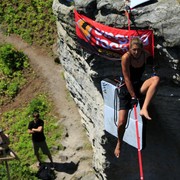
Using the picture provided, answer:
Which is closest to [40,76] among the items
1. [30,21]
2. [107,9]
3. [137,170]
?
[30,21]

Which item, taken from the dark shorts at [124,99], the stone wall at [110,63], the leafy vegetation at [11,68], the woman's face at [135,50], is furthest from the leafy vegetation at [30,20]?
the woman's face at [135,50]

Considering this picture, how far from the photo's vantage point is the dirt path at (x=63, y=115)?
15.2m

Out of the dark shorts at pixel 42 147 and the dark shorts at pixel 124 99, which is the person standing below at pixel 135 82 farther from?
the dark shorts at pixel 42 147

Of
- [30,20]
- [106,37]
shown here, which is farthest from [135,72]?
[30,20]

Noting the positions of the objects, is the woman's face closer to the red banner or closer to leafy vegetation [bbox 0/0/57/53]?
the red banner

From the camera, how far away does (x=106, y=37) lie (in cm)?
1096

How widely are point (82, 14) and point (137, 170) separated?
5373 mm

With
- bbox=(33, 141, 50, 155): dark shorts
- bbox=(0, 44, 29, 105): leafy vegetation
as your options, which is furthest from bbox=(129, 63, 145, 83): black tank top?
bbox=(0, 44, 29, 105): leafy vegetation

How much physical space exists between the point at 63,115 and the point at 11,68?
3521 millimetres

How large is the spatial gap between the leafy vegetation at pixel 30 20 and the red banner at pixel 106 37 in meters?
8.04

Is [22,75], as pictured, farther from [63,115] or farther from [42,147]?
[42,147]

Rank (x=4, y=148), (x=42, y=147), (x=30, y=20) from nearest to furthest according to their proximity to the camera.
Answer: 1. (x=4, y=148)
2. (x=42, y=147)
3. (x=30, y=20)

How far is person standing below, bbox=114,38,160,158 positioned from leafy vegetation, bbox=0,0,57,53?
387 inches

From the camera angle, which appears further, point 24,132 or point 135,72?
point 24,132
